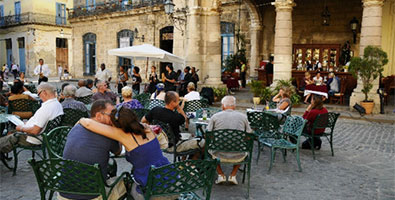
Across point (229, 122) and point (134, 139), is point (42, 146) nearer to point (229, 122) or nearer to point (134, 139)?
point (134, 139)

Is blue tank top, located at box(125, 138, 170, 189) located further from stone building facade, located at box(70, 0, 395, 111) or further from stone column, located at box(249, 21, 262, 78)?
stone column, located at box(249, 21, 262, 78)

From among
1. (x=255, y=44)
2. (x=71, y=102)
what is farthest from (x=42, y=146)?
(x=255, y=44)

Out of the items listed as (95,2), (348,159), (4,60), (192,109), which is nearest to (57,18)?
(4,60)

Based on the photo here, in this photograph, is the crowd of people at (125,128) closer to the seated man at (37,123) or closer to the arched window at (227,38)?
the seated man at (37,123)

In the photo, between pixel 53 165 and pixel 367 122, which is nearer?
pixel 53 165

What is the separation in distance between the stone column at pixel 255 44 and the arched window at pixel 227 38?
118cm

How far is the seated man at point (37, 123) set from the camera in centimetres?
466

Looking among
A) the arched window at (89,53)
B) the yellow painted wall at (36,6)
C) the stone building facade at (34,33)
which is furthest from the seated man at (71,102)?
the yellow painted wall at (36,6)

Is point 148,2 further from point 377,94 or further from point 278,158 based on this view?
point 278,158

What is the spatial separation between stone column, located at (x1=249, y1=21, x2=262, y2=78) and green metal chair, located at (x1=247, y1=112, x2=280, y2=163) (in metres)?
12.9

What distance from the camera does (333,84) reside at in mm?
11797

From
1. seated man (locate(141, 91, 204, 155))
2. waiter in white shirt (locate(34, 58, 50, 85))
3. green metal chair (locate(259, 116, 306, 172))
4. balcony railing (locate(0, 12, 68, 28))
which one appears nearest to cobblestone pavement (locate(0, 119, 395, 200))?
green metal chair (locate(259, 116, 306, 172))

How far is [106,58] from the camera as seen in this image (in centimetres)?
2492

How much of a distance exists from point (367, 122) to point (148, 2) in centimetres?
1631
